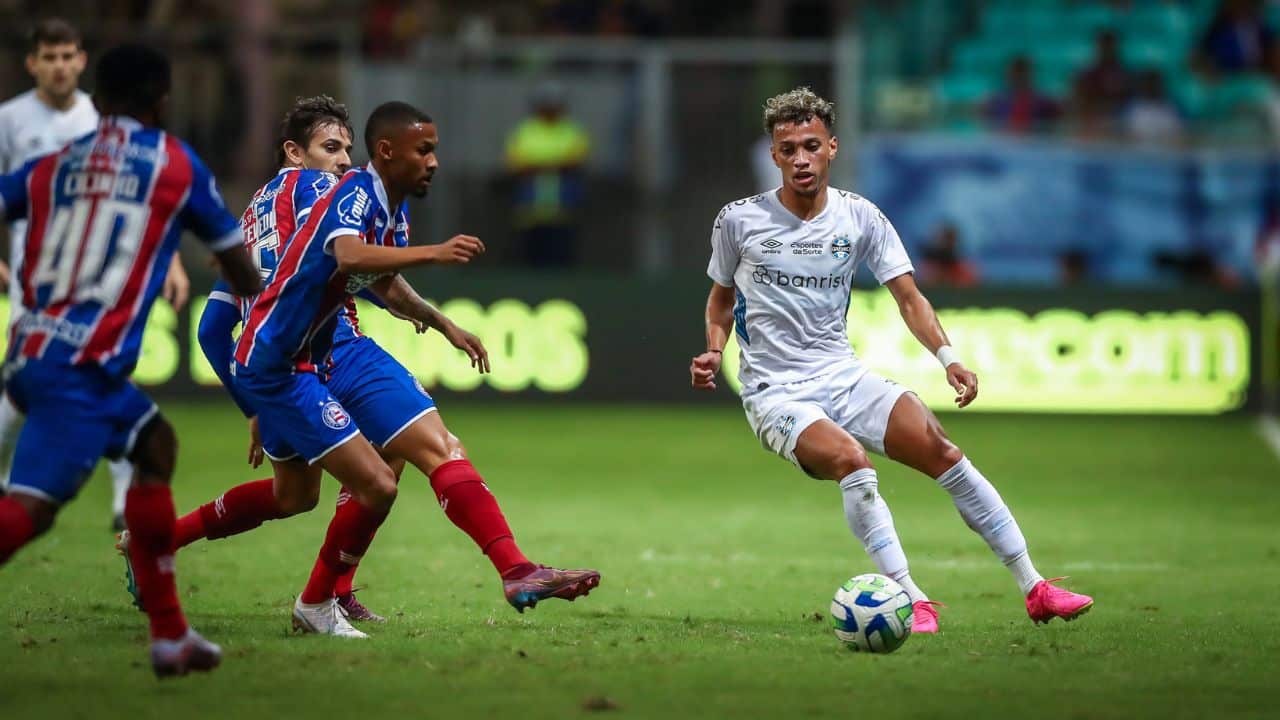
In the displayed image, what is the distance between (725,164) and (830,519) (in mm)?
7367

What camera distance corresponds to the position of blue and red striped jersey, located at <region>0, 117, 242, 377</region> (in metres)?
5.62

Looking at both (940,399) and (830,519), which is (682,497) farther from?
(940,399)

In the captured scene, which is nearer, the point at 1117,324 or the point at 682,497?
the point at 682,497

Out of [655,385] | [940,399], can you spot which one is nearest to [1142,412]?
[940,399]

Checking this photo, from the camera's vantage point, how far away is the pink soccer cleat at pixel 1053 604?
22.8ft

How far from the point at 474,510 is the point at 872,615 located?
5.18ft

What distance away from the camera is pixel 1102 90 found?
19562mm

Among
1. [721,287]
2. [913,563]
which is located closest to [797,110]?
[721,287]

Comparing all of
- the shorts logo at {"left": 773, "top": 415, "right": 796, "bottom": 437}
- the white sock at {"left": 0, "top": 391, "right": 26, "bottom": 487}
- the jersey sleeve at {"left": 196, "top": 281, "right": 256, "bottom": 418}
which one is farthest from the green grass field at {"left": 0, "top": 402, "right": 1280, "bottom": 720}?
the jersey sleeve at {"left": 196, "top": 281, "right": 256, "bottom": 418}

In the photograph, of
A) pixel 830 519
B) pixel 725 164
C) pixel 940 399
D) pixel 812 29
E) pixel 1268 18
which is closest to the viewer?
pixel 830 519

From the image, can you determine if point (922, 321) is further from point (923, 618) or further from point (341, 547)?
point (341, 547)

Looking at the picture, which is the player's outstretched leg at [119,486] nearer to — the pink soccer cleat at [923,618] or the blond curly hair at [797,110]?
the blond curly hair at [797,110]

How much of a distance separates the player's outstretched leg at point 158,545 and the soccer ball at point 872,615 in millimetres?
2292

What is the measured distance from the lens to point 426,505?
11750mm
